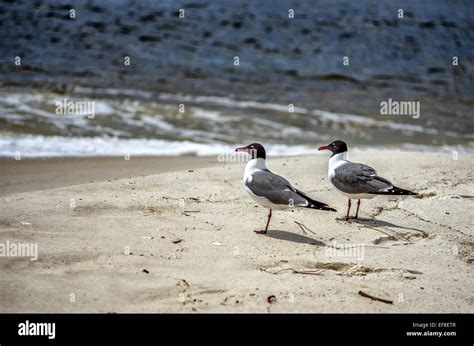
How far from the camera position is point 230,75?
680 inches

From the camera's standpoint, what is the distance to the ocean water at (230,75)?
40.0 feet

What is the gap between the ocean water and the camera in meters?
12.2

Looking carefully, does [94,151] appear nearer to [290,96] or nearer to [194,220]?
[194,220]

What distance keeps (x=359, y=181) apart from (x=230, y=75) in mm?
10818

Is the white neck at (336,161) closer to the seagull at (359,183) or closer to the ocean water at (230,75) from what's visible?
the seagull at (359,183)

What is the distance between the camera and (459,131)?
13773 mm

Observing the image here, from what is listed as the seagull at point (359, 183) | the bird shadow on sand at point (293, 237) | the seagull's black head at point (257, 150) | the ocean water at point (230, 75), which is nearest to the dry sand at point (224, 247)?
the bird shadow on sand at point (293, 237)

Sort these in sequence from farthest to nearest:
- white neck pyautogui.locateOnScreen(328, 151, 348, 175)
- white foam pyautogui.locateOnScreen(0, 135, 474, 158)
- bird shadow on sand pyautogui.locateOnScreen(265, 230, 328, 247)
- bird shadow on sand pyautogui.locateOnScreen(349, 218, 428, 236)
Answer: white foam pyautogui.locateOnScreen(0, 135, 474, 158) → white neck pyautogui.locateOnScreen(328, 151, 348, 175) → bird shadow on sand pyautogui.locateOnScreen(349, 218, 428, 236) → bird shadow on sand pyautogui.locateOnScreen(265, 230, 328, 247)

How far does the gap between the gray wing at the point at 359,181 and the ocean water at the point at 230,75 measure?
4.26 metres

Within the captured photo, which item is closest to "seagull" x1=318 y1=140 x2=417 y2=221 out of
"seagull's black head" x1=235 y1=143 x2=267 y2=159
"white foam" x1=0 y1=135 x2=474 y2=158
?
"seagull's black head" x1=235 y1=143 x2=267 y2=159

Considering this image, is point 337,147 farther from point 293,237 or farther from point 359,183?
point 293,237

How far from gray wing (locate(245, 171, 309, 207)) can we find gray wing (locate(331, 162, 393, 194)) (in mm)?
795

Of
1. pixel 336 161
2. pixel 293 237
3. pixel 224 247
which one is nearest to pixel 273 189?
pixel 293 237

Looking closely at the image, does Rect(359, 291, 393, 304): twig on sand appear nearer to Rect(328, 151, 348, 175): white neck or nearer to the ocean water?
Rect(328, 151, 348, 175): white neck
